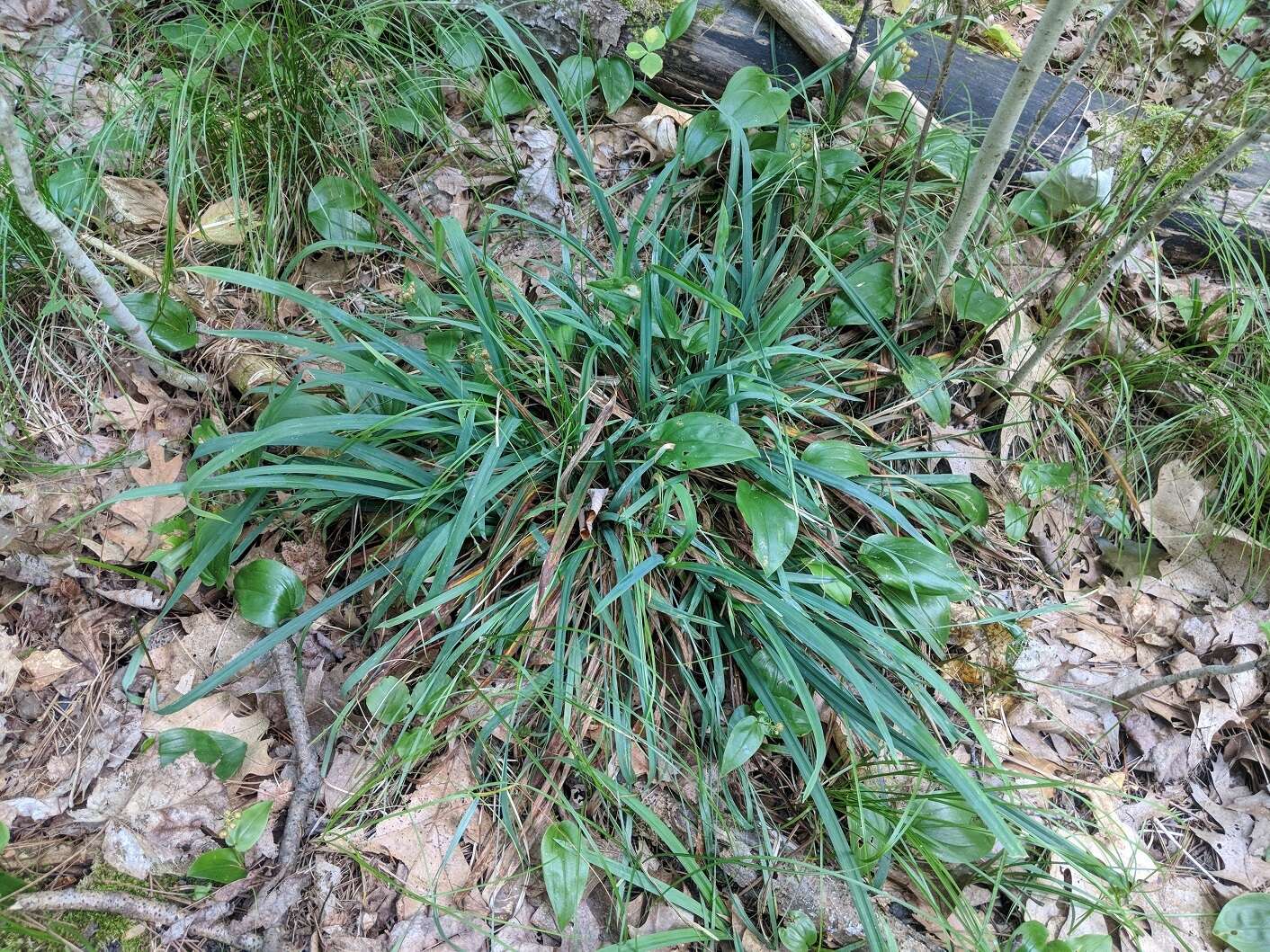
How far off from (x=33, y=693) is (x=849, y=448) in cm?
186

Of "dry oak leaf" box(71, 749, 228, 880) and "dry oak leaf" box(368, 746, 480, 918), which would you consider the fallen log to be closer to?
"dry oak leaf" box(368, 746, 480, 918)

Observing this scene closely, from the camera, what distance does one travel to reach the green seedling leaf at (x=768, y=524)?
1557 mm

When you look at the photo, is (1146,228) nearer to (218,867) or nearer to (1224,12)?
(1224,12)

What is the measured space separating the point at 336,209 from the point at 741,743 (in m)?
1.66

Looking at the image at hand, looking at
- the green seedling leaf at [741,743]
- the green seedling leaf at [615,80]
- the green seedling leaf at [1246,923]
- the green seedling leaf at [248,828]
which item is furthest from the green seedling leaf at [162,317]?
the green seedling leaf at [1246,923]

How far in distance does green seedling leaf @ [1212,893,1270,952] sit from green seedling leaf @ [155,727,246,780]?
2.07 meters

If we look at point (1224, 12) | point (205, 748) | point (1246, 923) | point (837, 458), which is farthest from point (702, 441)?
point (1224, 12)

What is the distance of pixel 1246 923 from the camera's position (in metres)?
1.60

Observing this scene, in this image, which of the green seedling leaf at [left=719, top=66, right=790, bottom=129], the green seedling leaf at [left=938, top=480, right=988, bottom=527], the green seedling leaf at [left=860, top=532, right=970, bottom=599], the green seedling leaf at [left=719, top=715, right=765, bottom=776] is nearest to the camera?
the green seedling leaf at [left=719, top=715, right=765, bottom=776]

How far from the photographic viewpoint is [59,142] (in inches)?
81.4

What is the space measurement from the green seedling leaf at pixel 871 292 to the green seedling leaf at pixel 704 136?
0.51 meters

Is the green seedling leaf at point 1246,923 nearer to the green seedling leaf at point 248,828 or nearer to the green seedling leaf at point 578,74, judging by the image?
the green seedling leaf at point 248,828

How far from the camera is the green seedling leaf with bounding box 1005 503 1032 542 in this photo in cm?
190

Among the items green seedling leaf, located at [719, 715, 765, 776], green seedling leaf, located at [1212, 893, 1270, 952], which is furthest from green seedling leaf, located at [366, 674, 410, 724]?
green seedling leaf, located at [1212, 893, 1270, 952]
